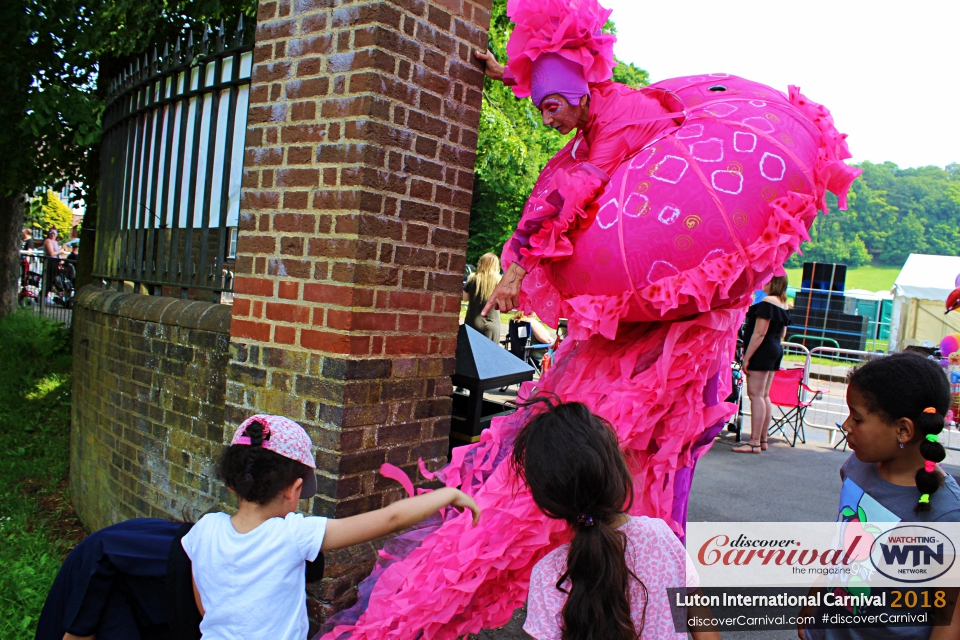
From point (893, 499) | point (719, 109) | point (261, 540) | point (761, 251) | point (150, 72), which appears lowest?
point (261, 540)

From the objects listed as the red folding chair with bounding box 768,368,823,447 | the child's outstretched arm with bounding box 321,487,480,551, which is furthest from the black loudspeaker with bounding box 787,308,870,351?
the child's outstretched arm with bounding box 321,487,480,551

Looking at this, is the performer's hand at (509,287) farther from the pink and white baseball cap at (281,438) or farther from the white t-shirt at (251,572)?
the white t-shirt at (251,572)

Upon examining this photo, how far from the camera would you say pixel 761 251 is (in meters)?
2.08

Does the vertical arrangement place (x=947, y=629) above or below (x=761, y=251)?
below

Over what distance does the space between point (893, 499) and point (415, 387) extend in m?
1.76

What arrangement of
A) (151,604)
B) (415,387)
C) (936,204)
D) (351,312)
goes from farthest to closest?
(936,204) → (415,387) → (351,312) → (151,604)

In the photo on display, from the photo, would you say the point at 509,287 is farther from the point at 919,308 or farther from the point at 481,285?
the point at 919,308

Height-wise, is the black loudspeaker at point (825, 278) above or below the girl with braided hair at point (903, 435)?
above

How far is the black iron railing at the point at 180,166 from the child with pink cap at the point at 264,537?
185cm

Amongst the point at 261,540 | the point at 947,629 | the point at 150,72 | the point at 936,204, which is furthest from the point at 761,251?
the point at 936,204

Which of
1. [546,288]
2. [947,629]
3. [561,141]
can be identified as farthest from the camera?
[561,141]

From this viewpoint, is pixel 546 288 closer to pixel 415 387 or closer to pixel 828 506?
pixel 415 387

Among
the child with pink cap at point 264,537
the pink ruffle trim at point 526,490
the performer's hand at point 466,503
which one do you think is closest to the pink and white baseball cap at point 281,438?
the child with pink cap at point 264,537

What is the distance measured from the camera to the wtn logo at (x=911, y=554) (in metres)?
1.89
